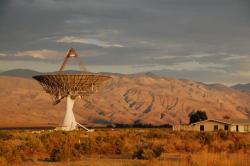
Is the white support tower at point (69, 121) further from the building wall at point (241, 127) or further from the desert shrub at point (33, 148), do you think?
the desert shrub at point (33, 148)

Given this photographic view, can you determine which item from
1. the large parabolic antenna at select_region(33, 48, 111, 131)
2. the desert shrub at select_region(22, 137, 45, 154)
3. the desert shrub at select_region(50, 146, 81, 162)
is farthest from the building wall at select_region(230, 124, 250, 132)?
the desert shrub at select_region(50, 146, 81, 162)

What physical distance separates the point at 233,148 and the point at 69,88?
45967 millimetres

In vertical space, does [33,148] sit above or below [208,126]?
below

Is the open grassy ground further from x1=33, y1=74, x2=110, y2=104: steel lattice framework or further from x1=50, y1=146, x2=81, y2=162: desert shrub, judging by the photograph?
x1=33, y1=74, x2=110, y2=104: steel lattice framework

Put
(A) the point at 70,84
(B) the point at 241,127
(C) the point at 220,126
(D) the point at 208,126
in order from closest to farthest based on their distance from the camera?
(A) the point at 70,84
(B) the point at 241,127
(C) the point at 220,126
(D) the point at 208,126

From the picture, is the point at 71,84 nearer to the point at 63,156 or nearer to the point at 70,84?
the point at 70,84

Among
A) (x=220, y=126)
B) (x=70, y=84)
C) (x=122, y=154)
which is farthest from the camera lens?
(x=220, y=126)

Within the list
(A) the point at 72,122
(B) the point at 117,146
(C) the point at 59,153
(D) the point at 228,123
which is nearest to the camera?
(C) the point at 59,153

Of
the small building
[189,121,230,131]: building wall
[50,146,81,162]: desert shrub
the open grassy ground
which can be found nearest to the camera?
the open grassy ground

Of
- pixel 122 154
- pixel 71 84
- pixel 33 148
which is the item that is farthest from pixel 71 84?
pixel 122 154

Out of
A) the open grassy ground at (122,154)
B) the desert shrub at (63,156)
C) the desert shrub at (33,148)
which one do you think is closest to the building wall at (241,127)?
the open grassy ground at (122,154)

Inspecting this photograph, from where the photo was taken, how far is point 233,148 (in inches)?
1565

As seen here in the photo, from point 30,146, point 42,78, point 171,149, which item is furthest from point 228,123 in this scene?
point 30,146

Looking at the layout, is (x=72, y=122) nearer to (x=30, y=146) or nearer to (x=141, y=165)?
(x=30, y=146)
